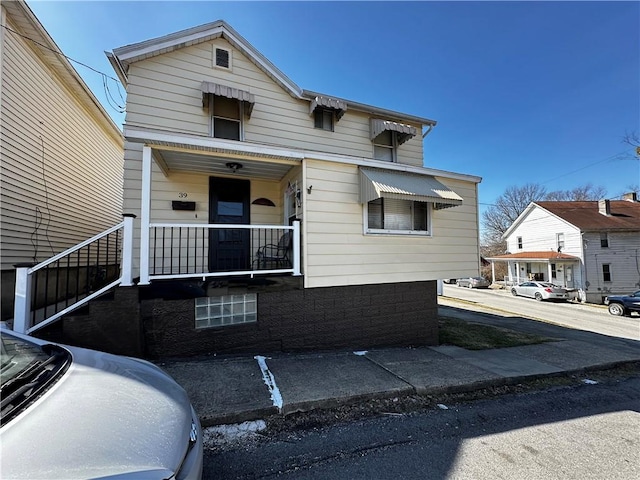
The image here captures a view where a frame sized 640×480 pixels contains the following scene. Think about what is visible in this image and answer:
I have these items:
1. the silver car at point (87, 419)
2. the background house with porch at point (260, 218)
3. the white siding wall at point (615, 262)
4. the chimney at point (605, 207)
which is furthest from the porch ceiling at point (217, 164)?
the chimney at point (605, 207)

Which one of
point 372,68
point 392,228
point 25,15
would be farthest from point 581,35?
point 25,15

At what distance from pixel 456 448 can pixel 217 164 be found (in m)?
5.99

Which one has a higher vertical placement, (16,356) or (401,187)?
(401,187)

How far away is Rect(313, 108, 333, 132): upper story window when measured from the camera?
7.93 meters

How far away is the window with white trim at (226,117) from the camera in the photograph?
681 cm

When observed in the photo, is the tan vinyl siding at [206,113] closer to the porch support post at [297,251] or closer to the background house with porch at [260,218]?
the background house with porch at [260,218]

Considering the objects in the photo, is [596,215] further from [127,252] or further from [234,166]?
[127,252]

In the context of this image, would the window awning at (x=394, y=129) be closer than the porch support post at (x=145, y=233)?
No

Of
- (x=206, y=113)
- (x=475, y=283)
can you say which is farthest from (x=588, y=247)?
(x=206, y=113)

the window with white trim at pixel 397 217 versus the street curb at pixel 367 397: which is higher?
the window with white trim at pixel 397 217

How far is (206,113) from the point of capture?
6695 mm

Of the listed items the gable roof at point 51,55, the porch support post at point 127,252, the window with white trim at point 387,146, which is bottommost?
the porch support post at point 127,252

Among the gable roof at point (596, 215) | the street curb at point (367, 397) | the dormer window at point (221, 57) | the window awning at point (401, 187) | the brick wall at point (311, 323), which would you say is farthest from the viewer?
the gable roof at point (596, 215)

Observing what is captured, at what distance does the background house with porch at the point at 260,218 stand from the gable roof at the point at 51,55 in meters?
1.20
